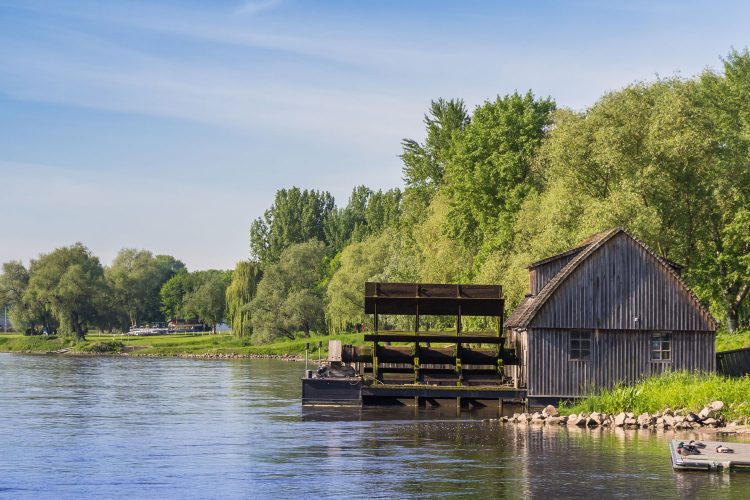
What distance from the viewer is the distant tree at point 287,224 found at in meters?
149

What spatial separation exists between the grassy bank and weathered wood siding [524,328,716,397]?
197ft

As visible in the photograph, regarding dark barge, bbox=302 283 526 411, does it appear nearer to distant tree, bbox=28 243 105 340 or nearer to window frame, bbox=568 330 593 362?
window frame, bbox=568 330 593 362

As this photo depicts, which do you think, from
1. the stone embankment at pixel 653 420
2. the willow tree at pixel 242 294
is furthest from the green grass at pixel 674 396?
the willow tree at pixel 242 294

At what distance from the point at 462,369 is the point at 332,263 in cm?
7358

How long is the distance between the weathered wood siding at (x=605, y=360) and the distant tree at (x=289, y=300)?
245 feet

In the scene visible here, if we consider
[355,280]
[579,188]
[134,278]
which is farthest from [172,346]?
[579,188]

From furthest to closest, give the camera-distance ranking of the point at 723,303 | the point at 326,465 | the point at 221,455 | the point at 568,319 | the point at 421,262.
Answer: the point at 421,262, the point at 723,303, the point at 568,319, the point at 221,455, the point at 326,465

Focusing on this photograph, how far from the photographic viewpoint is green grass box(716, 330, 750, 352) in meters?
54.3

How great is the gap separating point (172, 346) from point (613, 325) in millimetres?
92339

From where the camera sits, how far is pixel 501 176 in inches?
2913

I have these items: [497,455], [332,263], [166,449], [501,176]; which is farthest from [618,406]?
[332,263]

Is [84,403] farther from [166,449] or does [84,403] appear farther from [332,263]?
[332,263]

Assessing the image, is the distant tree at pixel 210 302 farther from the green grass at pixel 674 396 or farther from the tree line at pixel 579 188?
the green grass at pixel 674 396

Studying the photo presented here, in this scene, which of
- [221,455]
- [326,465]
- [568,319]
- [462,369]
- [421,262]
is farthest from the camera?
[421,262]
